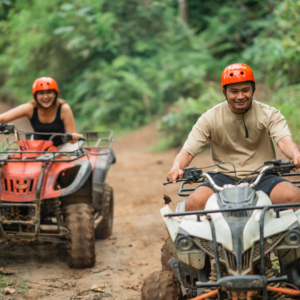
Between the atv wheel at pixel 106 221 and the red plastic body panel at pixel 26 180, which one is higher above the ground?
the red plastic body panel at pixel 26 180

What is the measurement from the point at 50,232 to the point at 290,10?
7972 millimetres

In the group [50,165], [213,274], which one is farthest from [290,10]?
[213,274]

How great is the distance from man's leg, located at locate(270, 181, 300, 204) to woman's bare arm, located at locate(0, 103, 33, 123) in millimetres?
3611

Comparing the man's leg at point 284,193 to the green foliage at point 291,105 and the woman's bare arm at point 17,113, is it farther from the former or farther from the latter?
the green foliage at point 291,105

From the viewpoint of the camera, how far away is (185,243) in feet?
8.77

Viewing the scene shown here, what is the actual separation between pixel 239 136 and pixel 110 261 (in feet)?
7.76

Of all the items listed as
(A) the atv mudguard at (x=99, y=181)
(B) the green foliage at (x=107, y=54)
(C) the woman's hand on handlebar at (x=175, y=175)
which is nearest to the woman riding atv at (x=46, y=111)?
(A) the atv mudguard at (x=99, y=181)

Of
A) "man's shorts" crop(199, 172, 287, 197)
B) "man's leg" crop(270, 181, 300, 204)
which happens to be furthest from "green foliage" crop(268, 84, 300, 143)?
"man's leg" crop(270, 181, 300, 204)

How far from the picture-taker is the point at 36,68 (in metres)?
20.2

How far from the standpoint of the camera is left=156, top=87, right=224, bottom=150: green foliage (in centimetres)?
1191

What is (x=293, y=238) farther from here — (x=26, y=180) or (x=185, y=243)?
(x=26, y=180)

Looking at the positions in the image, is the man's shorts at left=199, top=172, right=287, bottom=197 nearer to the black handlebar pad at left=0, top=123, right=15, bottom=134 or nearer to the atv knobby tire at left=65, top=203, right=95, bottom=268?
the atv knobby tire at left=65, top=203, right=95, bottom=268

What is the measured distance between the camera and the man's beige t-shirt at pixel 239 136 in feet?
11.3

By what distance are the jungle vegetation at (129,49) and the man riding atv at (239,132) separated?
11.3 meters
